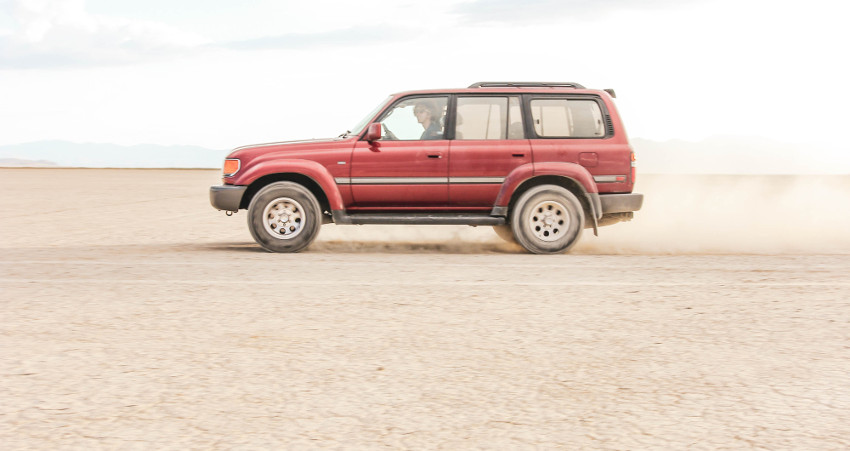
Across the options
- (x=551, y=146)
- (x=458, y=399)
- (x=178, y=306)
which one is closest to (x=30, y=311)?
(x=178, y=306)

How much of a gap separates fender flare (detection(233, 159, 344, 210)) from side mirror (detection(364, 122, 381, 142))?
643 millimetres

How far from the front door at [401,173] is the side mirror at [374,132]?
0.47 feet

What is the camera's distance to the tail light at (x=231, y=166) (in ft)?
36.8

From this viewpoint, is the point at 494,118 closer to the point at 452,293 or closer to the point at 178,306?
the point at 452,293

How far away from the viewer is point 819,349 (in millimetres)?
5684

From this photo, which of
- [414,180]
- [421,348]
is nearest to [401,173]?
[414,180]

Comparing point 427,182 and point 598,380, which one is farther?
point 427,182

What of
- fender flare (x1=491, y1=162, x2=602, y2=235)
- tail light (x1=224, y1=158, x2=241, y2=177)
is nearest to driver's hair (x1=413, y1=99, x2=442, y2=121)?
fender flare (x1=491, y1=162, x2=602, y2=235)

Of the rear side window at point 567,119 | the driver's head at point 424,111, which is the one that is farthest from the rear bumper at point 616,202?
the driver's head at point 424,111

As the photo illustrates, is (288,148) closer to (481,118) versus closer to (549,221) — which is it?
(481,118)

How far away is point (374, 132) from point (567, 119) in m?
2.33

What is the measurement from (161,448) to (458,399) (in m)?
1.42

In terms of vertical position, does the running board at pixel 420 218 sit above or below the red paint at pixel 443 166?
below

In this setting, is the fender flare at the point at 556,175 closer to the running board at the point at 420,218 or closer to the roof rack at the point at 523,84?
the running board at the point at 420,218
